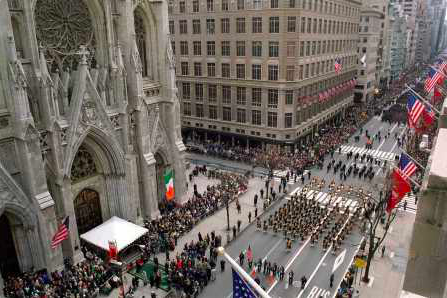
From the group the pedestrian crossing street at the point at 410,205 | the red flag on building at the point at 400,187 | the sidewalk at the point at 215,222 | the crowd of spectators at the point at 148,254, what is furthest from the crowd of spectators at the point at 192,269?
the pedestrian crossing street at the point at 410,205

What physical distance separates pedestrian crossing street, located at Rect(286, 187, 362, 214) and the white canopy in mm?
17473

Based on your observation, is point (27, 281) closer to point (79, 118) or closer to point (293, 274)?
point (79, 118)

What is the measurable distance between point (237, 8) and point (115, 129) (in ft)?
93.8

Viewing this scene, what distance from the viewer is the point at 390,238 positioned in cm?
3059

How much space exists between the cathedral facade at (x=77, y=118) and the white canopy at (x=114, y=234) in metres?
1.26

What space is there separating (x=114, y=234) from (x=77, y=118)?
9.20 metres

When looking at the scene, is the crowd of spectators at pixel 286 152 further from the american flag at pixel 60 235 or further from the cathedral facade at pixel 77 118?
the american flag at pixel 60 235

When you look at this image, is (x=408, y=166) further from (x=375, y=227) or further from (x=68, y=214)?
(x=68, y=214)

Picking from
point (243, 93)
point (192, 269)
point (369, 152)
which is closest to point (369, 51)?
point (369, 152)

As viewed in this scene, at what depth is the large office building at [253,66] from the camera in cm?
4822

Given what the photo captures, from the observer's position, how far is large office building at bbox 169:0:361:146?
48219 mm

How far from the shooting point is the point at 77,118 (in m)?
26.8

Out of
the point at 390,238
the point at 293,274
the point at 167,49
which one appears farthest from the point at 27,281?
the point at 390,238

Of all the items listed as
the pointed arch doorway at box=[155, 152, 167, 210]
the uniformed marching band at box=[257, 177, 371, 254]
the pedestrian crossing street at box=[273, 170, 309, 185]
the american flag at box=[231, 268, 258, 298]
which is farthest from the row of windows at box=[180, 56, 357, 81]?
the american flag at box=[231, 268, 258, 298]
